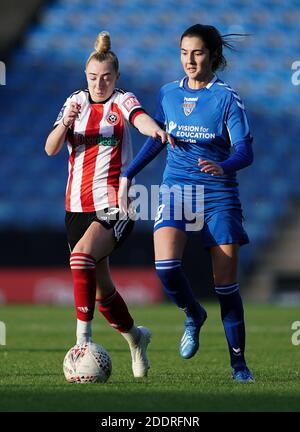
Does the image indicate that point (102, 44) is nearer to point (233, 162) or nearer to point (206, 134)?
point (206, 134)

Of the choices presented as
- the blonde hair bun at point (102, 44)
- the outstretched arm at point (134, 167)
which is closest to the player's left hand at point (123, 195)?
the outstretched arm at point (134, 167)

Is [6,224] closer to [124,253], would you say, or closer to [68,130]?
[124,253]

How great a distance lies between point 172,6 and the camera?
24.5m

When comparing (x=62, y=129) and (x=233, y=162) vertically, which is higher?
(x=62, y=129)

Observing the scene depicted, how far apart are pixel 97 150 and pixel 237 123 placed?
3.02 feet

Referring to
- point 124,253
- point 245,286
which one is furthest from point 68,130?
point 245,286

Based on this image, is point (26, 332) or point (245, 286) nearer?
point (26, 332)

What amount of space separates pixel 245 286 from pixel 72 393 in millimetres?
14465

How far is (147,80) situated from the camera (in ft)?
75.5

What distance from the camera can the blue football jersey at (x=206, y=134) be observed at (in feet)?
19.6

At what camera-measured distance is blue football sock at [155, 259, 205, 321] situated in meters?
6.03

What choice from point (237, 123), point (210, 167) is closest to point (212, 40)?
point (237, 123)

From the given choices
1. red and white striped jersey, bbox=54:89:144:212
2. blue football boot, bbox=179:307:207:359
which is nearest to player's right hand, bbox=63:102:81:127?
red and white striped jersey, bbox=54:89:144:212

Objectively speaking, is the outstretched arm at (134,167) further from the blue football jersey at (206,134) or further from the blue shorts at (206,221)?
the blue shorts at (206,221)
